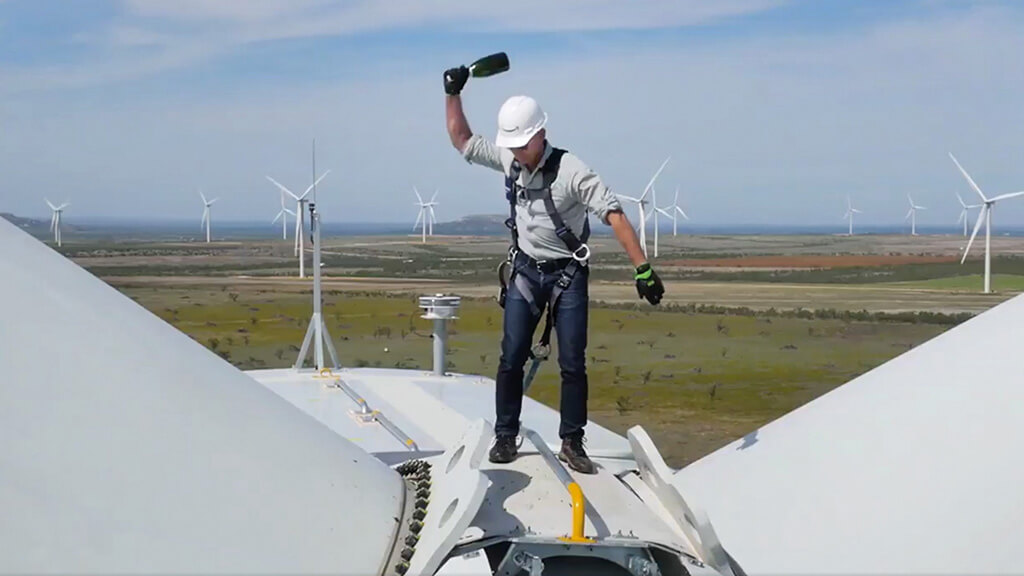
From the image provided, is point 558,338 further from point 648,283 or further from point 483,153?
point 483,153

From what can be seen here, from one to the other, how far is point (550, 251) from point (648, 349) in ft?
68.6

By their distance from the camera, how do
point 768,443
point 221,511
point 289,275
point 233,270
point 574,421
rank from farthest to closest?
point 233,270, point 289,275, point 574,421, point 768,443, point 221,511

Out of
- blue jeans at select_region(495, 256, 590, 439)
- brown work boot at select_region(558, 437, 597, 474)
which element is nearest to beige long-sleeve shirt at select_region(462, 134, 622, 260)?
blue jeans at select_region(495, 256, 590, 439)

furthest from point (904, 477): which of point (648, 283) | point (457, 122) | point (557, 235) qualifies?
point (457, 122)

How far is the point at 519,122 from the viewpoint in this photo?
12.7 feet

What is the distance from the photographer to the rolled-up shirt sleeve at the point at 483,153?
14.1 ft

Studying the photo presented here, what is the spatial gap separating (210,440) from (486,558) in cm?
73

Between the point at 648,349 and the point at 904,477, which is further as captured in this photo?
the point at 648,349

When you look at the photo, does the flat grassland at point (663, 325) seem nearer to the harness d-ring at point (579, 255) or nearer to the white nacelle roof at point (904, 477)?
the harness d-ring at point (579, 255)

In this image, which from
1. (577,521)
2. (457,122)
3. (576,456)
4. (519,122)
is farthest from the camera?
(457,122)

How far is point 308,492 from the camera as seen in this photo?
2.45 m

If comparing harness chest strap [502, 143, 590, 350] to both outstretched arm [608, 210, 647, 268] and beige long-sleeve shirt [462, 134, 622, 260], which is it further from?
outstretched arm [608, 210, 647, 268]

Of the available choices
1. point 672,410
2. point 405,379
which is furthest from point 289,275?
point 405,379

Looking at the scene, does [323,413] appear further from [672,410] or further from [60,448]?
[672,410]
